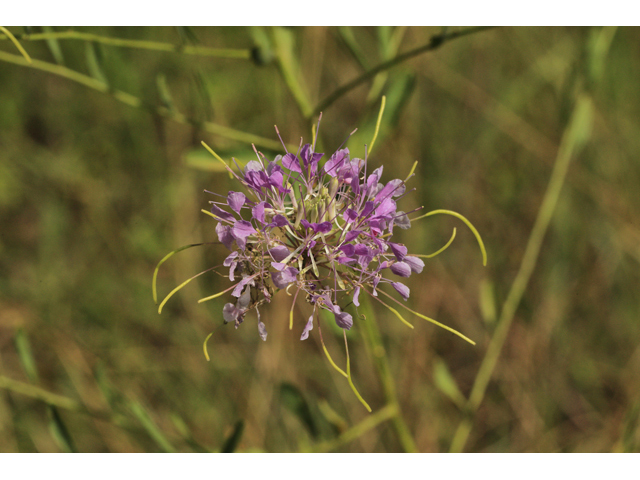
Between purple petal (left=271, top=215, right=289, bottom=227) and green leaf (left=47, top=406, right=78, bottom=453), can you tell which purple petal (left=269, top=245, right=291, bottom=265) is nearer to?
purple petal (left=271, top=215, right=289, bottom=227)

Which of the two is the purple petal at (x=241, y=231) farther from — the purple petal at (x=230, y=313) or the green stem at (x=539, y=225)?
the green stem at (x=539, y=225)

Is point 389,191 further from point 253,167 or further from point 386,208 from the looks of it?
point 253,167

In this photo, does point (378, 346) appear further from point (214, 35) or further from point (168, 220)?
point (214, 35)

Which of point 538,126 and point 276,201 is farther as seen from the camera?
point 538,126

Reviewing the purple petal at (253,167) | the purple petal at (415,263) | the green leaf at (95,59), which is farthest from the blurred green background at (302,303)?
the purple petal at (415,263)

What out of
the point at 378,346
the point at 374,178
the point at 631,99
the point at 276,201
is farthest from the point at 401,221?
the point at 631,99

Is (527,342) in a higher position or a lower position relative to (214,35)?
lower

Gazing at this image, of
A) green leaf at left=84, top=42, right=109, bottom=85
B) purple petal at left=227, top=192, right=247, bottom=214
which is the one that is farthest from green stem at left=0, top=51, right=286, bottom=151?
purple petal at left=227, top=192, right=247, bottom=214
